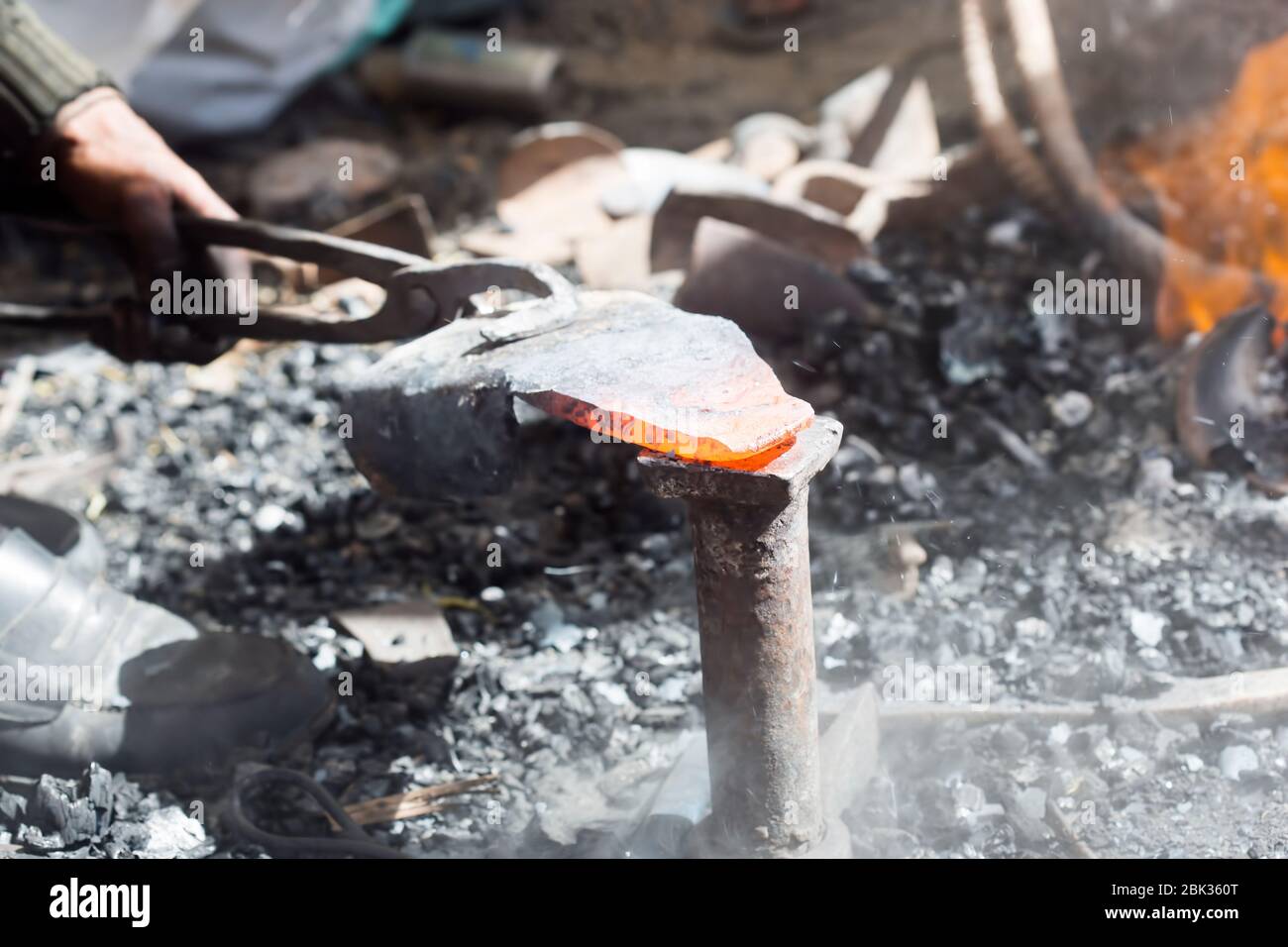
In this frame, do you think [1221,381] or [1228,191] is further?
[1228,191]

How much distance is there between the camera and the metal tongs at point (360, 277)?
244 cm

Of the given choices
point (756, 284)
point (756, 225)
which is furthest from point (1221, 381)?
point (756, 225)

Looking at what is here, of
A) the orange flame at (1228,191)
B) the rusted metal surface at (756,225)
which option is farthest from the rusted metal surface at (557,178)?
the orange flame at (1228,191)

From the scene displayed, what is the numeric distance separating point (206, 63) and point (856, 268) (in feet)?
11.5

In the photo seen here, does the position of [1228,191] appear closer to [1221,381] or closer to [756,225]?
[1221,381]

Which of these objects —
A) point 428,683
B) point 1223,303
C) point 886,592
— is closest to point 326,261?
point 428,683

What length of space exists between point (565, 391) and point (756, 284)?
85.1 inches

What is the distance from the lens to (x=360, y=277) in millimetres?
2574

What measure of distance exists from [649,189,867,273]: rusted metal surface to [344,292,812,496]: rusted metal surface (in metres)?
2.33

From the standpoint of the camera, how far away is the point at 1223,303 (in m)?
3.98

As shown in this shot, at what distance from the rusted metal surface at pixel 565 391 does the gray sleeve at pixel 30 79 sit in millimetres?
1412

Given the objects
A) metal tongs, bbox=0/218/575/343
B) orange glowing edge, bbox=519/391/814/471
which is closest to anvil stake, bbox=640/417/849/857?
orange glowing edge, bbox=519/391/814/471

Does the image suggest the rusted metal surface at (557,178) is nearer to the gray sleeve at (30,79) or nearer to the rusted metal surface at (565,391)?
the gray sleeve at (30,79)

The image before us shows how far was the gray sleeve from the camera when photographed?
2986mm
